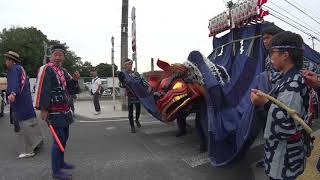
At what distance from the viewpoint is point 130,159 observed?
21.2ft

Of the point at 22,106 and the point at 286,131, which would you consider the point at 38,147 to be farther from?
the point at 286,131

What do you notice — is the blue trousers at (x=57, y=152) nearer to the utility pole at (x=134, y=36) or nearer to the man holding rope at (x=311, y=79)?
the man holding rope at (x=311, y=79)

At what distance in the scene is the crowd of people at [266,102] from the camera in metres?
2.82

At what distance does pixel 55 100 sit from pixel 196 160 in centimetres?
244

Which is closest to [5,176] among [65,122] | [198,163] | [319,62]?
[65,122]

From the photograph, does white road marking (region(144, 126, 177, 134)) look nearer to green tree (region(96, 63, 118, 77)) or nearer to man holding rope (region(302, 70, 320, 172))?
man holding rope (region(302, 70, 320, 172))

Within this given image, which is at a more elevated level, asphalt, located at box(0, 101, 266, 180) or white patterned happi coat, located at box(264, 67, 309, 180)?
white patterned happi coat, located at box(264, 67, 309, 180)

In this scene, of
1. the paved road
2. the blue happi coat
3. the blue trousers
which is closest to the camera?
the blue trousers

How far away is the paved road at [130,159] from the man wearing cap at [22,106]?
26cm

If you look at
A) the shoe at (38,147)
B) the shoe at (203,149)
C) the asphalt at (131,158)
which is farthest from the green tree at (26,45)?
the shoe at (203,149)

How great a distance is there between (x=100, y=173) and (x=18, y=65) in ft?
8.28

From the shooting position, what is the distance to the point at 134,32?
48.0 feet

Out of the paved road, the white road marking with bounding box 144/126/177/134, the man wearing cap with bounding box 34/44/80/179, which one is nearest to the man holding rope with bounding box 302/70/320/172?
the paved road

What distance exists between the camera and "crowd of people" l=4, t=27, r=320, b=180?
282 cm
